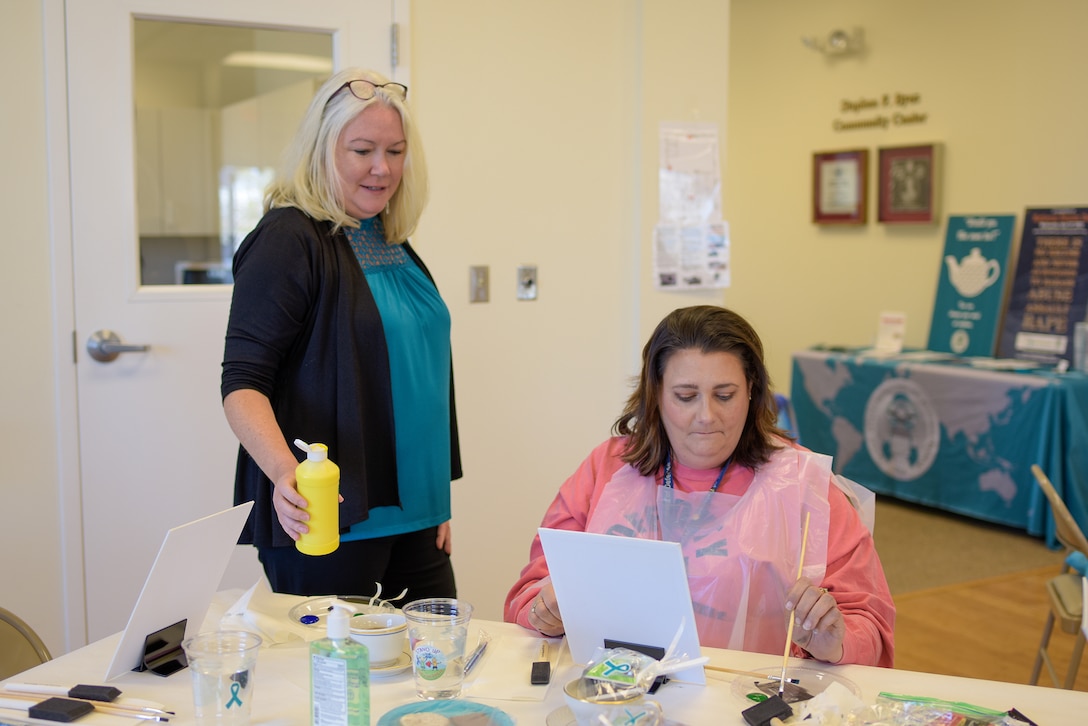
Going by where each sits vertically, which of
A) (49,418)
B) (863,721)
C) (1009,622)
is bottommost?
(1009,622)

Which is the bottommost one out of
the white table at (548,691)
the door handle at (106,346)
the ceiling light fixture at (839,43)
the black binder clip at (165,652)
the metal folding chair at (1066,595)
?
the metal folding chair at (1066,595)

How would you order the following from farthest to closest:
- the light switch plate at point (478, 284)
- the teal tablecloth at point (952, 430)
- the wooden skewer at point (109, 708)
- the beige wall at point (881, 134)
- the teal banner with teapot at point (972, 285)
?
the teal banner with teapot at point (972, 285) → the beige wall at point (881, 134) → the teal tablecloth at point (952, 430) → the light switch plate at point (478, 284) → the wooden skewer at point (109, 708)

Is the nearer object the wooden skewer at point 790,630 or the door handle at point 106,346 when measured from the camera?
the wooden skewer at point 790,630

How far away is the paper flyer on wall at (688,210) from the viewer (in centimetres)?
338

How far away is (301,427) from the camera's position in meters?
1.96

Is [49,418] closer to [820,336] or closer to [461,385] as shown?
[461,385]

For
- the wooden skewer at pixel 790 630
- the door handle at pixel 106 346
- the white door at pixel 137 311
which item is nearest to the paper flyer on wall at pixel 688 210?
the white door at pixel 137 311

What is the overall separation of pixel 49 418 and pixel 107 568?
44 cm

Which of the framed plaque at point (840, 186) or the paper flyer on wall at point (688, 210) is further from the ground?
the framed plaque at point (840, 186)

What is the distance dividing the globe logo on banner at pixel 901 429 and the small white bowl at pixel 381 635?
4156 mm

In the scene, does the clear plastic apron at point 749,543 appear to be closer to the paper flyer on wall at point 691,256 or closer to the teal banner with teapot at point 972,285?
the paper flyer on wall at point 691,256

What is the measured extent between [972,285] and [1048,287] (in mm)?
437

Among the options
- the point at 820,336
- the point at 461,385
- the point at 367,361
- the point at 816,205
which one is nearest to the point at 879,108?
the point at 816,205

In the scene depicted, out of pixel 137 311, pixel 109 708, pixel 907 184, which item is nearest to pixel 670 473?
pixel 109 708
